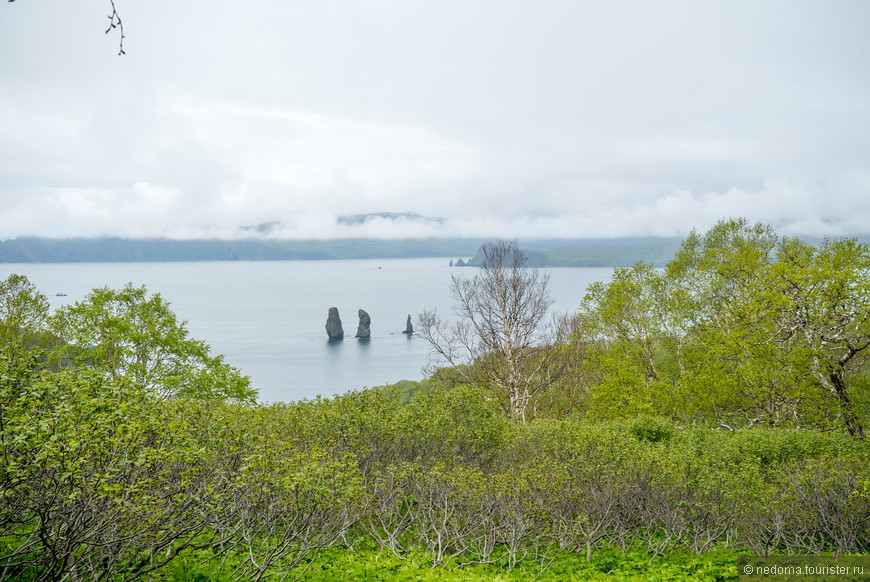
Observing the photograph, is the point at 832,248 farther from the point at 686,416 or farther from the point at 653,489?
the point at 653,489

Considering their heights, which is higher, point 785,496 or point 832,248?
point 832,248

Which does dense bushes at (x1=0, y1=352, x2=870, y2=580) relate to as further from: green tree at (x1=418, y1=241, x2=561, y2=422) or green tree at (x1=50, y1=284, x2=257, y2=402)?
green tree at (x1=50, y1=284, x2=257, y2=402)

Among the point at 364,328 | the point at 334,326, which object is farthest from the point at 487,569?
the point at 364,328

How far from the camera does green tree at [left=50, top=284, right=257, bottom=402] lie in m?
33.9

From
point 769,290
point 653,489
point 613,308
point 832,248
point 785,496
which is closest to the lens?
point 785,496

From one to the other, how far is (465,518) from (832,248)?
76.4 feet

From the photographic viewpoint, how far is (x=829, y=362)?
69.7 ft

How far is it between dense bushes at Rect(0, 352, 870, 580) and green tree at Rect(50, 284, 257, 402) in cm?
1955

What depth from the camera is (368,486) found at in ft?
48.7

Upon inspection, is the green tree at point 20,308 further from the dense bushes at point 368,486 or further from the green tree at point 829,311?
the green tree at point 829,311

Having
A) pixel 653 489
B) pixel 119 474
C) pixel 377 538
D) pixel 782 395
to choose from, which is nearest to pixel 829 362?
pixel 782 395

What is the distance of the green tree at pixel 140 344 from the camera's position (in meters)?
33.9

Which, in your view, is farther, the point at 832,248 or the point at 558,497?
the point at 832,248

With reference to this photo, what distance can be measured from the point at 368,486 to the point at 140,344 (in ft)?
89.6
